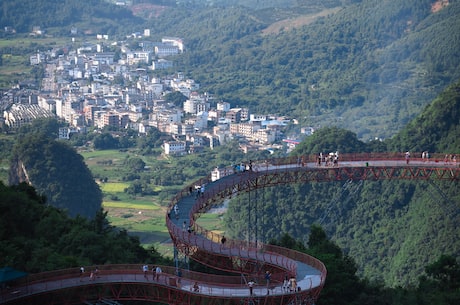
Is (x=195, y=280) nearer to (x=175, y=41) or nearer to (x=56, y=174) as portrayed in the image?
(x=56, y=174)

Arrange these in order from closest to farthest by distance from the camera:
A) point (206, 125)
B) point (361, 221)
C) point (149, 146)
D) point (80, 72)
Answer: point (361, 221), point (149, 146), point (206, 125), point (80, 72)

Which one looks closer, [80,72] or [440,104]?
[440,104]

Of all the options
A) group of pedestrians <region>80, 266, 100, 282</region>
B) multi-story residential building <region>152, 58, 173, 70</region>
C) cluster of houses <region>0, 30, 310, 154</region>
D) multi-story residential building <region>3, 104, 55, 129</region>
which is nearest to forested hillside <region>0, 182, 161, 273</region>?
group of pedestrians <region>80, 266, 100, 282</region>

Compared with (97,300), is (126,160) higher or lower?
lower

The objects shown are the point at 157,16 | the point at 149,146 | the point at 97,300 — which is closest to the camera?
the point at 97,300

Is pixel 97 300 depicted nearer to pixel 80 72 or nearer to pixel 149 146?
pixel 149 146

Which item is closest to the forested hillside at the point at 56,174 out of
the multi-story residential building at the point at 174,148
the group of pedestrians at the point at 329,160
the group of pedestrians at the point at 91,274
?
the multi-story residential building at the point at 174,148

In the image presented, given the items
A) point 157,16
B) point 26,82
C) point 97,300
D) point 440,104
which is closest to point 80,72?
point 26,82
